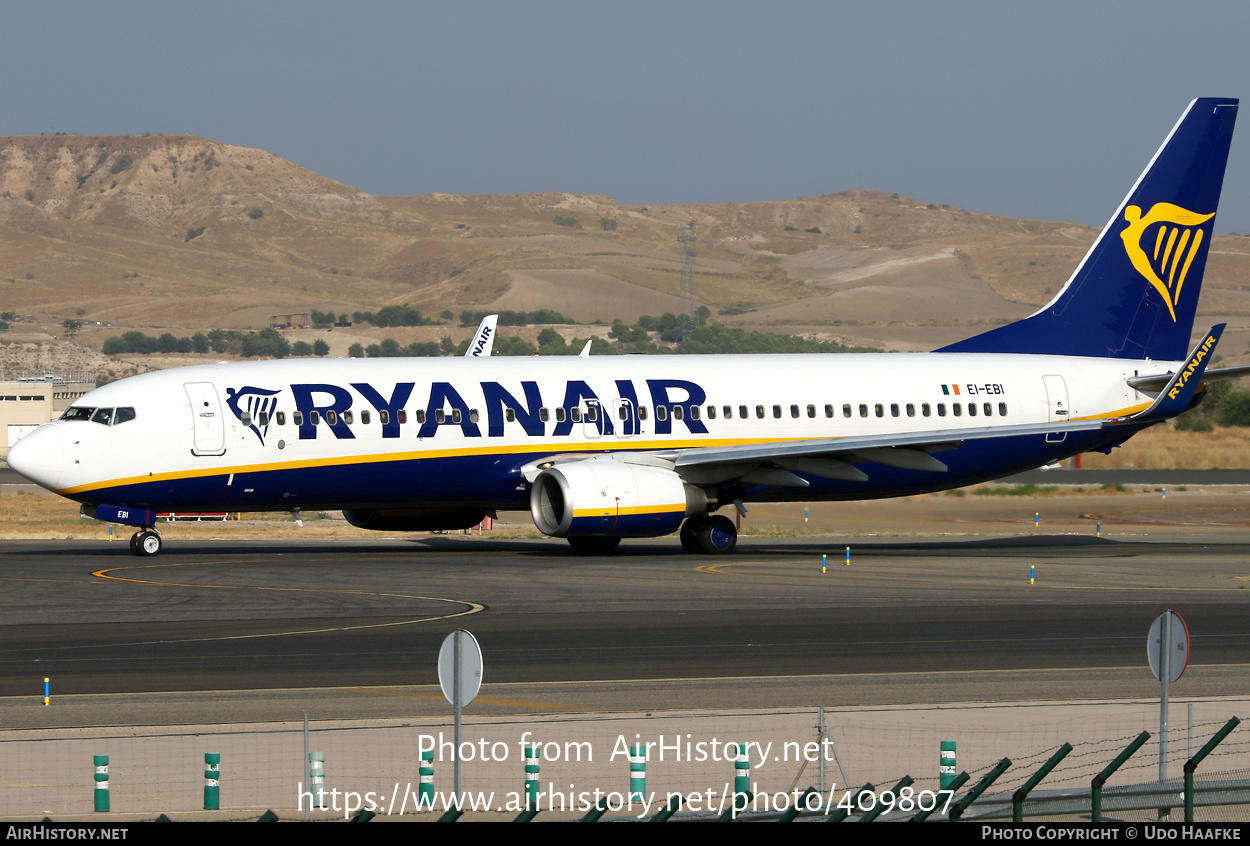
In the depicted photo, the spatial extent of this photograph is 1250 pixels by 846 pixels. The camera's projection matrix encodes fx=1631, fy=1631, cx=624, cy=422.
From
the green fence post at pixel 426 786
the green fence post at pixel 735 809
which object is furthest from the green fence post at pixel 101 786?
the green fence post at pixel 735 809

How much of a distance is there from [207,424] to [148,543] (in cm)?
406

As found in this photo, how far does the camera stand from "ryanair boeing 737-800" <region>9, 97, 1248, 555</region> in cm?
3709

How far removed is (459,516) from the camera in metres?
41.2

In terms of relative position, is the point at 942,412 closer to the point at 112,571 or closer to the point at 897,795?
the point at 112,571

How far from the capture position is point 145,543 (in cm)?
3903

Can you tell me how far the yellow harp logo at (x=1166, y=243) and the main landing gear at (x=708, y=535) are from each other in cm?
1478

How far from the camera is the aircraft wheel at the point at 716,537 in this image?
40.7 metres

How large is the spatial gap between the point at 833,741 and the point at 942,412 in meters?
28.7

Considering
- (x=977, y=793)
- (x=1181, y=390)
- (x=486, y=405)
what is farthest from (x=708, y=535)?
(x=977, y=793)

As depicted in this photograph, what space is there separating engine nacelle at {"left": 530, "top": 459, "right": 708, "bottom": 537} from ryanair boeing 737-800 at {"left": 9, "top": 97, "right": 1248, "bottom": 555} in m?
0.05

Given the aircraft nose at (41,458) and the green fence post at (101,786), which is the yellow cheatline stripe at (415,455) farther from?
the green fence post at (101,786)

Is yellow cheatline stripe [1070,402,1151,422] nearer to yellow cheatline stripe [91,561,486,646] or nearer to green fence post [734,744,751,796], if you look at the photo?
yellow cheatline stripe [91,561,486,646]

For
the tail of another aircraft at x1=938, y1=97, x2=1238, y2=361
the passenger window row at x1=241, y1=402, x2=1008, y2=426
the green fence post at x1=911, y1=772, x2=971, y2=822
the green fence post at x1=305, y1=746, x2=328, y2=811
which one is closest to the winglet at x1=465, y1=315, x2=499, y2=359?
the passenger window row at x1=241, y1=402, x2=1008, y2=426

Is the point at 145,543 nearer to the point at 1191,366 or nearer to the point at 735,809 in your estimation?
the point at 1191,366
